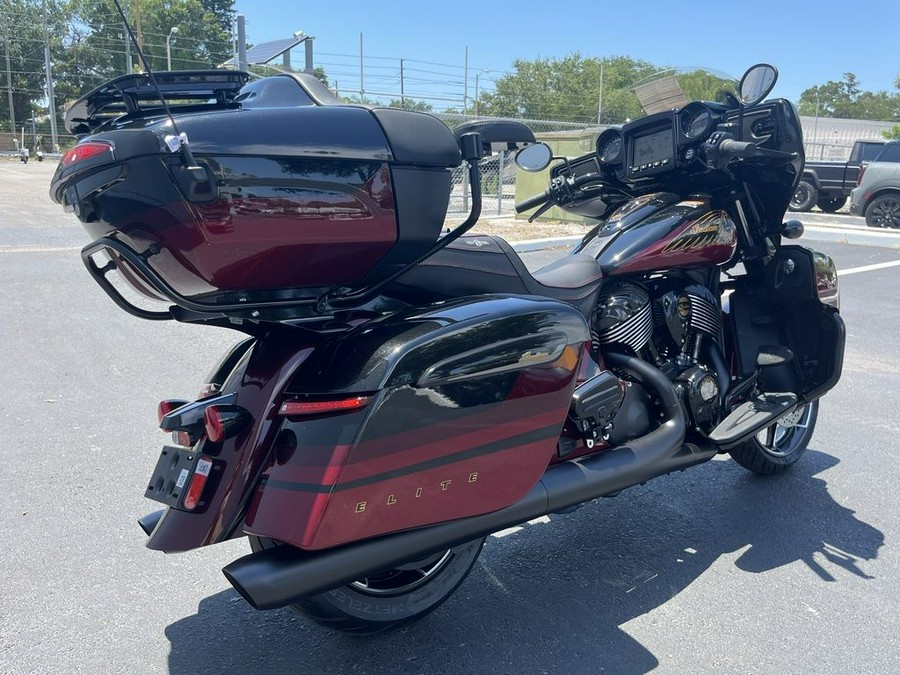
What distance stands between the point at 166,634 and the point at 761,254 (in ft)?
9.88

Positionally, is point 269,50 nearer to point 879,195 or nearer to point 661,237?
point 661,237

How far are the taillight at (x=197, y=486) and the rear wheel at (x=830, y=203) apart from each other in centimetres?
1899

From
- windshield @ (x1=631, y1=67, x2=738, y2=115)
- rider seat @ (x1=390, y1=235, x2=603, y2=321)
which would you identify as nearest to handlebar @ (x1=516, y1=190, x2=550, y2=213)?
windshield @ (x1=631, y1=67, x2=738, y2=115)

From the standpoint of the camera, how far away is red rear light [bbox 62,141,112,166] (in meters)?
1.74

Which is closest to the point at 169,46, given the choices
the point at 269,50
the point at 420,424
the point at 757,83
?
the point at 269,50

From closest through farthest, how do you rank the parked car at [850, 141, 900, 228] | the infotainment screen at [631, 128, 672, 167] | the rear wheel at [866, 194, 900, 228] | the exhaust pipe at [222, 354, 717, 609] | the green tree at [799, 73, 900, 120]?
1. the exhaust pipe at [222, 354, 717, 609]
2. the infotainment screen at [631, 128, 672, 167]
3. the parked car at [850, 141, 900, 228]
4. the rear wheel at [866, 194, 900, 228]
5. the green tree at [799, 73, 900, 120]

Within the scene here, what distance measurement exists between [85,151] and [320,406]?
84cm

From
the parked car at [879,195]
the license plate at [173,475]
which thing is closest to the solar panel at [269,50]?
the license plate at [173,475]

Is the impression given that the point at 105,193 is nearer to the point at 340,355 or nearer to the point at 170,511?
the point at 340,355

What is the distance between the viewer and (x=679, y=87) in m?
3.83

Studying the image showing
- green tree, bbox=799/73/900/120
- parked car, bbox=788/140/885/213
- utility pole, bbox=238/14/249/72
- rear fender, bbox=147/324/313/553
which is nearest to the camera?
rear fender, bbox=147/324/313/553

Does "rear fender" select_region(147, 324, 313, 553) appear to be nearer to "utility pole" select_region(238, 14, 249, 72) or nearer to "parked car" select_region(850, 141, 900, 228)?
"utility pole" select_region(238, 14, 249, 72)

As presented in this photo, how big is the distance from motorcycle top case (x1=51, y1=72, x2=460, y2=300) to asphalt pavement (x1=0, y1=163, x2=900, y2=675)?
1.25 metres

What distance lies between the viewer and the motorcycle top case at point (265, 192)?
1.72m
